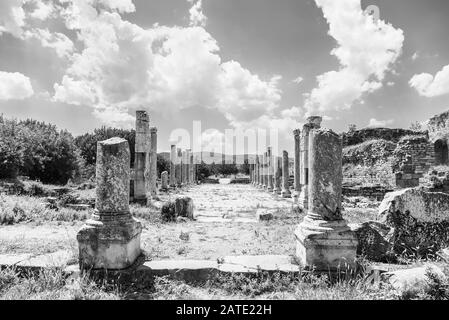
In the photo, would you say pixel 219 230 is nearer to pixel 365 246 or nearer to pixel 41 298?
pixel 365 246

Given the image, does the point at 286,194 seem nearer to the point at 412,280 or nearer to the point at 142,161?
the point at 142,161

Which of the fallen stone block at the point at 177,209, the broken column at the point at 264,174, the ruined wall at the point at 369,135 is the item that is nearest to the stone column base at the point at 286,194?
the fallen stone block at the point at 177,209

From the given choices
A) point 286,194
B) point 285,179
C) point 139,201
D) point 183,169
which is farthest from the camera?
point 183,169

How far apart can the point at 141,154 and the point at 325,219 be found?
995 centimetres

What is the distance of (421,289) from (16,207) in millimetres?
11185

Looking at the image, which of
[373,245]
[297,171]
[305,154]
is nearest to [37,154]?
[297,171]

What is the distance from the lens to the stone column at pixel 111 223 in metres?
4.41

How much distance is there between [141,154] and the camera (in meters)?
13.2

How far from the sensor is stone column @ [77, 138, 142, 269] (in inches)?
174

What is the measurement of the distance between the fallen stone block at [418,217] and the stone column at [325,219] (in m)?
1.60

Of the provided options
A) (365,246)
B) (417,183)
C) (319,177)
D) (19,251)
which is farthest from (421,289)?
(417,183)

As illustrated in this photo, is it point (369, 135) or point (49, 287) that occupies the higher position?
point (369, 135)

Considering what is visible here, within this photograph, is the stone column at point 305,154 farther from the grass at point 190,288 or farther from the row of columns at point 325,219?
the grass at point 190,288

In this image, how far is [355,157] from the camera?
28.7 meters
